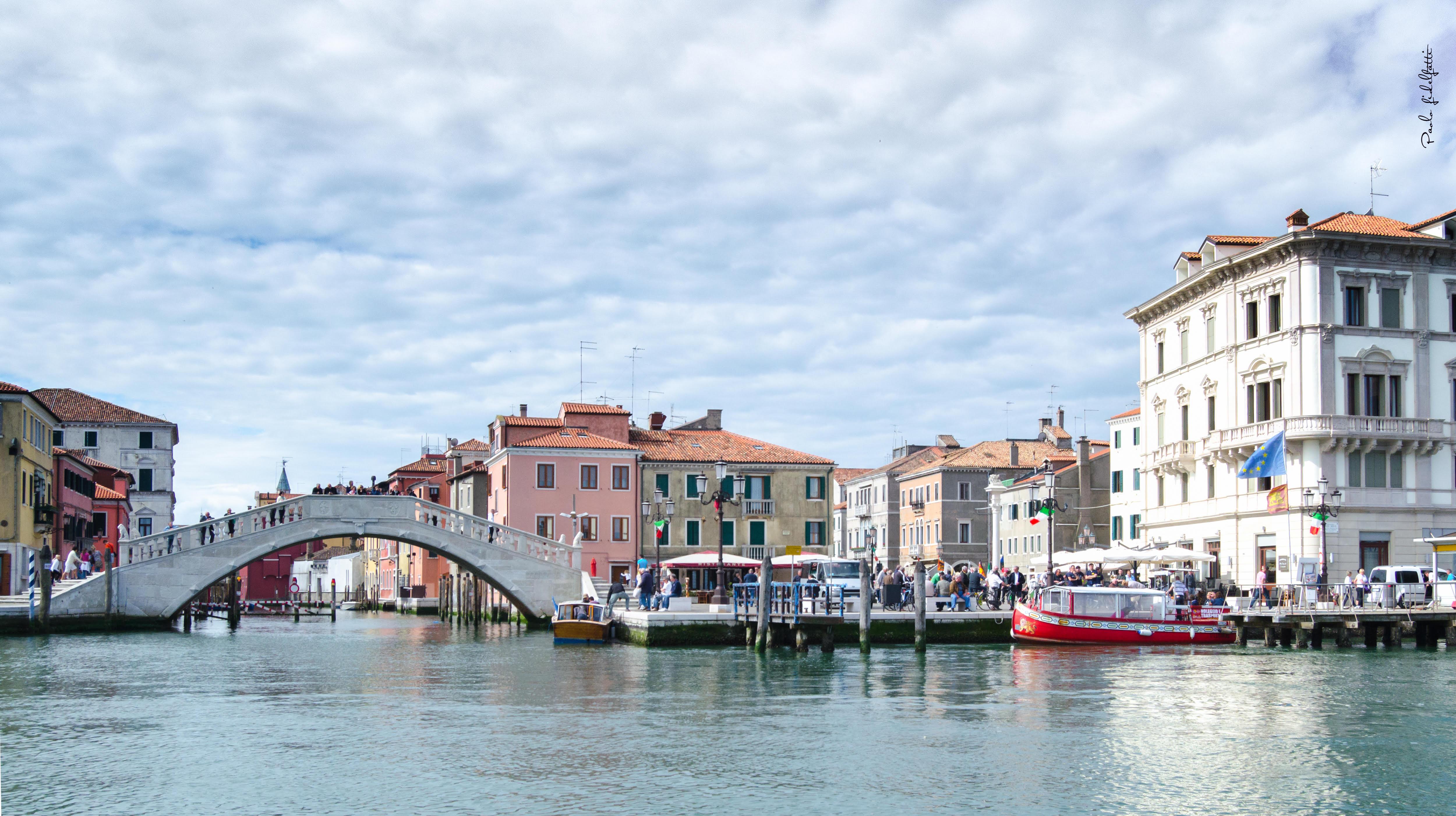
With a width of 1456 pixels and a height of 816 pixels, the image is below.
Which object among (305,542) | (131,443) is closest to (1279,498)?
(305,542)

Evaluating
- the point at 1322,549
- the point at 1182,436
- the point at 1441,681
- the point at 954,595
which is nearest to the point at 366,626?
the point at 954,595

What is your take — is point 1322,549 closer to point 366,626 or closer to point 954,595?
point 954,595

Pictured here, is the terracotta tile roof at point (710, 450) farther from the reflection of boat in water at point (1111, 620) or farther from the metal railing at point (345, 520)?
the reflection of boat in water at point (1111, 620)

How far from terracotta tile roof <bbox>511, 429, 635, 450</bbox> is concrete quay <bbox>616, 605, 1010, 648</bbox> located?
817 inches

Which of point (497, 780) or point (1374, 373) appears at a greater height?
point (1374, 373)

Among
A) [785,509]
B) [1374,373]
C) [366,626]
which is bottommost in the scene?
[366,626]

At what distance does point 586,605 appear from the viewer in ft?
120

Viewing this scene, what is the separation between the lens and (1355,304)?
4069 cm

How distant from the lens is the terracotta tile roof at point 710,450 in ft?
189

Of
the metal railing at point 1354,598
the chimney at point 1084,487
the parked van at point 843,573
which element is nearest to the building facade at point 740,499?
the chimney at point 1084,487

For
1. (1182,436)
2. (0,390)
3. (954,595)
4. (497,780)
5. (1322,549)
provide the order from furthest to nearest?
(1182,436) → (0,390) → (1322,549) → (954,595) → (497,780)

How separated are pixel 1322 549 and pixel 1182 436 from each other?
967 centimetres

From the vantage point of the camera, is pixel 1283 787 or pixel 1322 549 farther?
pixel 1322 549

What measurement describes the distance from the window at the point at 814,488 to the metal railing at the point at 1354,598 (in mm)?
24210
